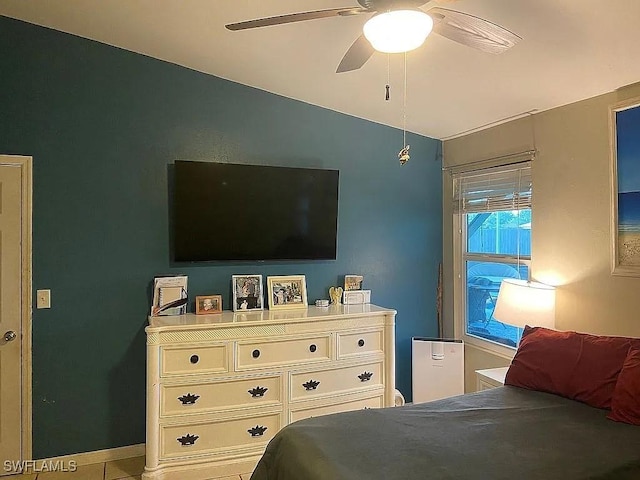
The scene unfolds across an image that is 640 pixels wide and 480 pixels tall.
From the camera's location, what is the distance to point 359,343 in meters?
3.69

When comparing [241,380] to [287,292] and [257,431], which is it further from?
[287,292]

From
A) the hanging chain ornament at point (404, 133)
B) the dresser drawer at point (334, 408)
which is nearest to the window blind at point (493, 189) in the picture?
the hanging chain ornament at point (404, 133)

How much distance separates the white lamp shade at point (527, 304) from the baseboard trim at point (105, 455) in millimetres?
2698

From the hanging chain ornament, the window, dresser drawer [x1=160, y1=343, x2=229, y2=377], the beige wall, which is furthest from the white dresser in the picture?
the hanging chain ornament

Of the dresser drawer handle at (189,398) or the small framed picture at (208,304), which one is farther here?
the small framed picture at (208,304)

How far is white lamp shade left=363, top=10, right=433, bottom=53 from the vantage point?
5.58 feet

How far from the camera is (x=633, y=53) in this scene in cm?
246

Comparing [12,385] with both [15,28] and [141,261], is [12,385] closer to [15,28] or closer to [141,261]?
[141,261]

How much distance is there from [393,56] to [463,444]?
2.16 metres

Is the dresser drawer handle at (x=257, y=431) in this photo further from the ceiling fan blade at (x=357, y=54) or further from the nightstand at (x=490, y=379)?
the ceiling fan blade at (x=357, y=54)

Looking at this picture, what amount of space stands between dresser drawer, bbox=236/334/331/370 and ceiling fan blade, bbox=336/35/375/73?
6.15ft

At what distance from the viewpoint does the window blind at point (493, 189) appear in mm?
3604

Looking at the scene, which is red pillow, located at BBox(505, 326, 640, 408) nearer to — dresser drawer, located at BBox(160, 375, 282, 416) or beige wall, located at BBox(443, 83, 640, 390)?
beige wall, located at BBox(443, 83, 640, 390)

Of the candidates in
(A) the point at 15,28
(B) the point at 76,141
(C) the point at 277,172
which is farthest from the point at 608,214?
(A) the point at 15,28
